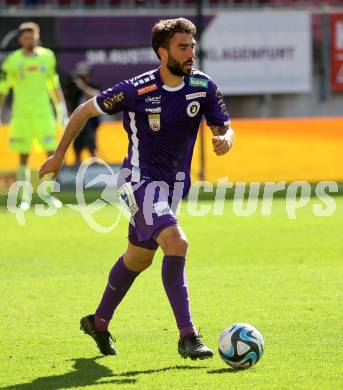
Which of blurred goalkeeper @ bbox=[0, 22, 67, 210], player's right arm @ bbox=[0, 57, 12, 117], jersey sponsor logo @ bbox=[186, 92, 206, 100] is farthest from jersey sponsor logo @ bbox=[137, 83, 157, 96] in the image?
player's right arm @ bbox=[0, 57, 12, 117]

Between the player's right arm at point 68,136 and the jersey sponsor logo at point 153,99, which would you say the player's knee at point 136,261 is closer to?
the player's right arm at point 68,136

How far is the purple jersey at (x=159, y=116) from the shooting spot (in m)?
6.75

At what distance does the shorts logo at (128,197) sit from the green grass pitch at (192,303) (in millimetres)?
870

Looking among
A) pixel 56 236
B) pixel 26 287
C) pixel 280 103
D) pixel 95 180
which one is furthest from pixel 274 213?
pixel 280 103

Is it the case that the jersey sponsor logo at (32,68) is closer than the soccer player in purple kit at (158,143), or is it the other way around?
the soccer player in purple kit at (158,143)

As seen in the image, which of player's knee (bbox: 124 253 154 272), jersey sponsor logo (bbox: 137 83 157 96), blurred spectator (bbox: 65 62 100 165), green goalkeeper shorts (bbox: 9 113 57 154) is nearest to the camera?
jersey sponsor logo (bbox: 137 83 157 96)

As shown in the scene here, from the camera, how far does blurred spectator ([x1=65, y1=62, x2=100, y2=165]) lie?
19281mm

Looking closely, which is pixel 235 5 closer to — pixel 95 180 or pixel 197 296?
pixel 95 180

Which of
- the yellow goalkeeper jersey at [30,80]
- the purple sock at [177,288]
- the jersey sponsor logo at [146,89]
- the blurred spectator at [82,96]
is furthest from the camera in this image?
the blurred spectator at [82,96]

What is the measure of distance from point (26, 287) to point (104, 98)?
10.4 feet

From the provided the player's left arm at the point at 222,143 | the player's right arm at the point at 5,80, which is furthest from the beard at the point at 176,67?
the player's right arm at the point at 5,80

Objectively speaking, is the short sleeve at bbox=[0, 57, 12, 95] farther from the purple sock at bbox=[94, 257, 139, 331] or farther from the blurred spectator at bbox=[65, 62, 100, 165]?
the purple sock at bbox=[94, 257, 139, 331]

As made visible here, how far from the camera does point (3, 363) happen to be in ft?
21.6

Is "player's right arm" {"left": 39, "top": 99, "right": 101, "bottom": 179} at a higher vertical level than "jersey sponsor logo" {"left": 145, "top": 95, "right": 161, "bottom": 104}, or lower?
lower
